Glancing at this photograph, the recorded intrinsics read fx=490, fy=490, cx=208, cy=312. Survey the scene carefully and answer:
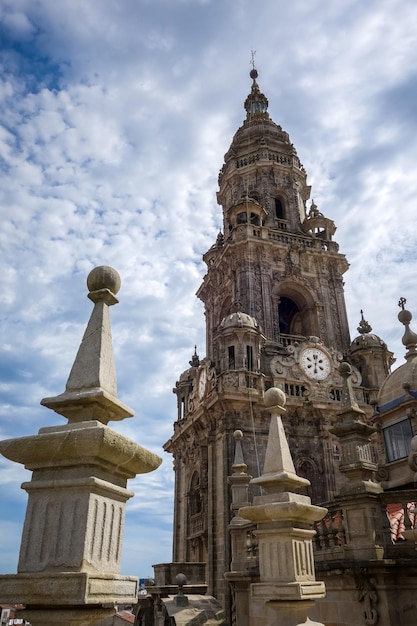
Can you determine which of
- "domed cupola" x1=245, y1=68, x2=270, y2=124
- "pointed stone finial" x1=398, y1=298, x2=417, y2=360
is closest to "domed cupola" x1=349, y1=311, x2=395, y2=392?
"pointed stone finial" x1=398, y1=298, x2=417, y2=360

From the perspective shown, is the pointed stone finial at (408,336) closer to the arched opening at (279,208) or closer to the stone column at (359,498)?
the stone column at (359,498)

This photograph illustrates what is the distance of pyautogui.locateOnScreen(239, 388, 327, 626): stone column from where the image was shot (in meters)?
5.68

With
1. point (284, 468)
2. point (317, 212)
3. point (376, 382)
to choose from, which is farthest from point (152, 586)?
point (317, 212)

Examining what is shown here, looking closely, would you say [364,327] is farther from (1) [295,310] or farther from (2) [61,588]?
(2) [61,588]

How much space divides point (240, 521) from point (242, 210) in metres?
21.9

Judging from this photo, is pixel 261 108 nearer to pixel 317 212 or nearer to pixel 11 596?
pixel 317 212

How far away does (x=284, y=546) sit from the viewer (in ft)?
19.6

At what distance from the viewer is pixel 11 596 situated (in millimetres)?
3506

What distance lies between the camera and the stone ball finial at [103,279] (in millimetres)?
4895

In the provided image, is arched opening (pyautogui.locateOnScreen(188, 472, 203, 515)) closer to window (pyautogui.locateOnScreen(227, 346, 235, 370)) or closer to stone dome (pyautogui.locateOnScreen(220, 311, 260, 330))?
window (pyautogui.locateOnScreen(227, 346, 235, 370))

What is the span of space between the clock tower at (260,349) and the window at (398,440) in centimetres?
919

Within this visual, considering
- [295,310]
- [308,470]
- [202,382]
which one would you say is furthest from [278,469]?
[295,310]

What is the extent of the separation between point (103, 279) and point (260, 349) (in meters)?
22.3

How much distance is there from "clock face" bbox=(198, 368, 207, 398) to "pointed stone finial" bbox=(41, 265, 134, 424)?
896 inches
